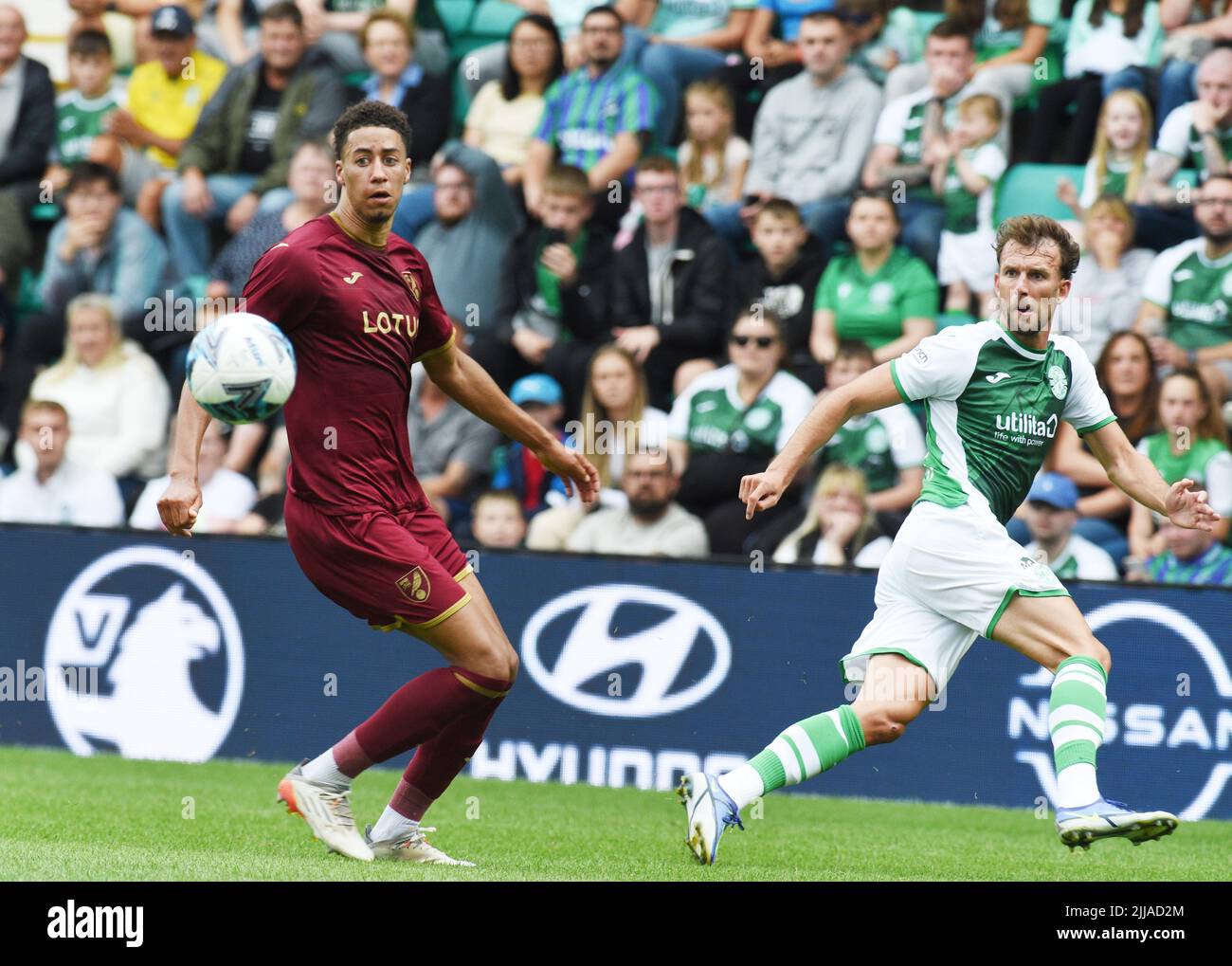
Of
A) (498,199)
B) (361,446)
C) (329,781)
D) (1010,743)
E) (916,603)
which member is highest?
(498,199)

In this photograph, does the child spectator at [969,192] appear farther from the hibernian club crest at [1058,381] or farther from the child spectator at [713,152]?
the hibernian club crest at [1058,381]

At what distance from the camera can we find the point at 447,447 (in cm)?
1155

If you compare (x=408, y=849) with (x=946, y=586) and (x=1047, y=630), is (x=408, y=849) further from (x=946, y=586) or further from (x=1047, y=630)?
(x=1047, y=630)

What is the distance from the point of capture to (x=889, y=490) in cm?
1062

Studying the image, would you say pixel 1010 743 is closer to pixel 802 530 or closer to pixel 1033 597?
pixel 802 530

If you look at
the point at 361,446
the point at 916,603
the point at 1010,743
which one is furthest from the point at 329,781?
the point at 1010,743

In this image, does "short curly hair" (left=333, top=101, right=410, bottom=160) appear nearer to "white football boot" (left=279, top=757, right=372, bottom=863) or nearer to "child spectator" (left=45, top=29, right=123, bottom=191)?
"white football boot" (left=279, top=757, right=372, bottom=863)

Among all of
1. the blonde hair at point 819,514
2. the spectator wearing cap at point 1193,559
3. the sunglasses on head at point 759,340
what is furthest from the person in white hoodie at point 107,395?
the spectator wearing cap at point 1193,559

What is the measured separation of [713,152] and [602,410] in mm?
2122

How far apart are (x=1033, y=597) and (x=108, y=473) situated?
24.9 feet

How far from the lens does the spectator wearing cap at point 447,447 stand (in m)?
11.4

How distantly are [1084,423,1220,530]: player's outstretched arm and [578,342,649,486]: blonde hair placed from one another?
15.9 ft

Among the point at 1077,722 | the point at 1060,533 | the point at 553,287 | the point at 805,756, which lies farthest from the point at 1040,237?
the point at 553,287

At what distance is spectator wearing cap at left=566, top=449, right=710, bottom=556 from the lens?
10703 mm
